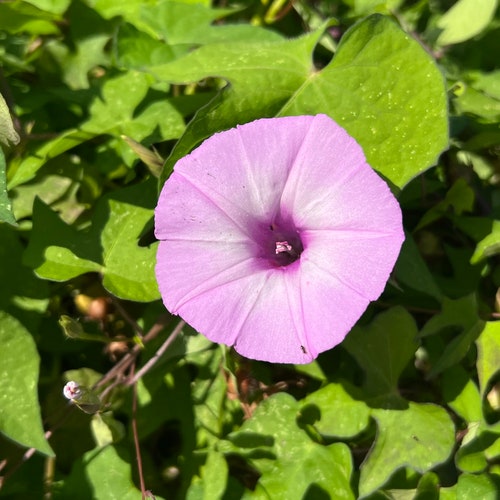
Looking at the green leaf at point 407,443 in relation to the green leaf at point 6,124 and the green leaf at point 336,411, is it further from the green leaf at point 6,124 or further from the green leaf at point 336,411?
the green leaf at point 6,124

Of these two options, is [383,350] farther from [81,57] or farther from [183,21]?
→ [81,57]

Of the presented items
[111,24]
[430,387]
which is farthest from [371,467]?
[111,24]

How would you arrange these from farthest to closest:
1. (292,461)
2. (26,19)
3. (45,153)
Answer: (26,19), (45,153), (292,461)

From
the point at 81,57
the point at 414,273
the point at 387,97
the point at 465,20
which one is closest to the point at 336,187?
the point at 387,97

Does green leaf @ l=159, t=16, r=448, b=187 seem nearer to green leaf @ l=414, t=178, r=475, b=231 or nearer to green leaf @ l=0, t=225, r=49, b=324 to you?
green leaf @ l=414, t=178, r=475, b=231

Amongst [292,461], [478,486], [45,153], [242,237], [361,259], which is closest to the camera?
[361,259]

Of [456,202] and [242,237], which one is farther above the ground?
[242,237]

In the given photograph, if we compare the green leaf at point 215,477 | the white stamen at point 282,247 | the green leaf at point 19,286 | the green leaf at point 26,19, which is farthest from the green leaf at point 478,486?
the green leaf at point 26,19

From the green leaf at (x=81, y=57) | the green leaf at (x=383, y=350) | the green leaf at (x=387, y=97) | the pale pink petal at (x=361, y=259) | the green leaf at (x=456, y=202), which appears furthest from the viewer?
the green leaf at (x=81, y=57)
